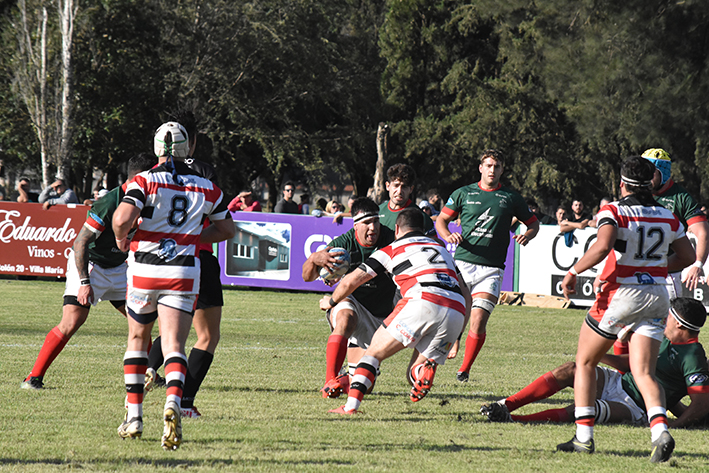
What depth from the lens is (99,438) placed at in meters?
5.16

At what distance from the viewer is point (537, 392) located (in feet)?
19.9

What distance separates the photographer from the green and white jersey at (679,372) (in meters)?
5.91

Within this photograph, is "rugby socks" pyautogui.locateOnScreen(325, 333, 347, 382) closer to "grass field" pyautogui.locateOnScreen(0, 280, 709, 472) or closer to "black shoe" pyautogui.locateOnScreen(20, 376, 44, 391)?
"grass field" pyautogui.locateOnScreen(0, 280, 709, 472)

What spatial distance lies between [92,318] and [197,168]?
671cm

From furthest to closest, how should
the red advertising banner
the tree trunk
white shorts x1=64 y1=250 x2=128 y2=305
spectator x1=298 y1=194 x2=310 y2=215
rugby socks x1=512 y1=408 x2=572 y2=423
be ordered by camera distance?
the tree trunk, spectator x1=298 y1=194 x2=310 y2=215, the red advertising banner, white shorts x1=64 y1=250 x2=128 y2=305, rugby socks x1=512 y1=408 x2=572 y2=423

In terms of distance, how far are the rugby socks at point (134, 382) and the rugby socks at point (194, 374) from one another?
0.80 meters

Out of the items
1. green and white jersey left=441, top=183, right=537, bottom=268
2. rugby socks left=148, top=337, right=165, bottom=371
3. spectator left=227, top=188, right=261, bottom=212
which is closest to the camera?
rugby socks left=148, top=337, right=165, bottom=371

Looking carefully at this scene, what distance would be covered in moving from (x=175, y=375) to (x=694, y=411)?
3743 mm

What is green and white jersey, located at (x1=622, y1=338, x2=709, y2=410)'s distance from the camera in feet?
19.4

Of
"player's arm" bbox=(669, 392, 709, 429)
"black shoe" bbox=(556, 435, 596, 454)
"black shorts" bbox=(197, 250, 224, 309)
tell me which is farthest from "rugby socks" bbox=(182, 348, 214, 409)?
"player's arm" bbox=(669, 392, 709, 429)

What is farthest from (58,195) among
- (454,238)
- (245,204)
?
(454,238)

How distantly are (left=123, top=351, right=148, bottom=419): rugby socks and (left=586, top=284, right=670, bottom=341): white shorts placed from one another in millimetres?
2844

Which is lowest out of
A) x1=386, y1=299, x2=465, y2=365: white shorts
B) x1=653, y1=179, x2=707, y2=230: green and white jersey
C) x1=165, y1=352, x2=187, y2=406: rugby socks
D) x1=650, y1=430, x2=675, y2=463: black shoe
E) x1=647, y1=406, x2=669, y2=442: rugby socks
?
x1=650, y1=430, x2=675, y2=463: black shoe

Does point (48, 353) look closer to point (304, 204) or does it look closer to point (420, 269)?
point (420, 269)
